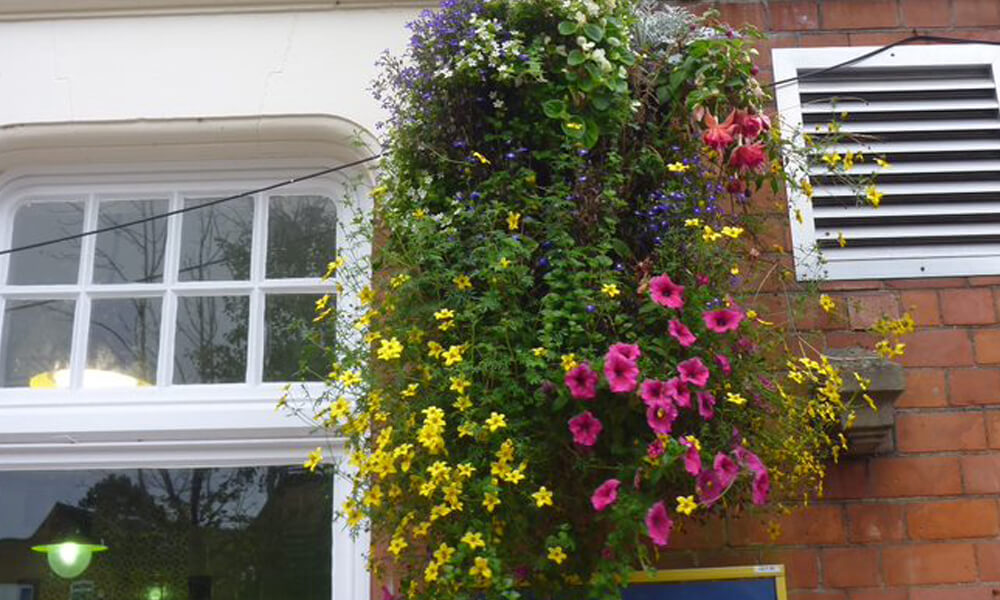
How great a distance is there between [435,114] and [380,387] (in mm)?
825

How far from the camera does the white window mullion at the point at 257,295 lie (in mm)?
3557

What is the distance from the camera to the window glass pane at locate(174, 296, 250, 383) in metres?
3.58

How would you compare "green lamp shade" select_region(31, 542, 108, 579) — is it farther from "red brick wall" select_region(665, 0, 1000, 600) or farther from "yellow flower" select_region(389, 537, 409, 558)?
"red brick wall" select_region(665, 0, 1000, 600)

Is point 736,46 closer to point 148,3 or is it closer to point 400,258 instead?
point 400,258

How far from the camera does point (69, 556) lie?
3.42 metres

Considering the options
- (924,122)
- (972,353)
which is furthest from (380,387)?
(924,122)

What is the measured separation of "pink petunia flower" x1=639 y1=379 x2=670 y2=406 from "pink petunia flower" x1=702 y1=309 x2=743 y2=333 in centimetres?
23

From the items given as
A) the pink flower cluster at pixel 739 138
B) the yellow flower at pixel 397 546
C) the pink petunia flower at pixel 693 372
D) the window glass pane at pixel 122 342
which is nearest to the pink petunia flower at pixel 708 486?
the pink petunia flower at pixel 693 372

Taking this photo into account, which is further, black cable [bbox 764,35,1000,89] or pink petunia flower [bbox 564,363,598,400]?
black cable [bbox 764,35,1000,89]

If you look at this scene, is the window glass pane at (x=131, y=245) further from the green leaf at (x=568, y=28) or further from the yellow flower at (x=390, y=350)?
the green leaf at (x=568, y=28)

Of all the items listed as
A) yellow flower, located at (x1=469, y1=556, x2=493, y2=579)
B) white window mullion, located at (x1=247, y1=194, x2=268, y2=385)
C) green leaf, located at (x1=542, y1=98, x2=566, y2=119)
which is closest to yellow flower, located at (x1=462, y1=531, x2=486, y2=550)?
yellow flower, located at (x1=469, y1=556, x2=493, y2=579)

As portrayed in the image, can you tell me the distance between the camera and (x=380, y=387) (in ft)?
8.59

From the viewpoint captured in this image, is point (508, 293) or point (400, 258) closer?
point (508, 293)

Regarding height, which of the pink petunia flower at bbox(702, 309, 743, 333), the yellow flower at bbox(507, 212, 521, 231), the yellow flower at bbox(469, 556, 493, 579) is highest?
the yellow flower at bbox(507, 212, 521, 231)
